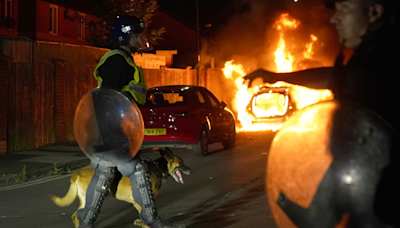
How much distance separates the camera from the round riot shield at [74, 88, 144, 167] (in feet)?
15.6

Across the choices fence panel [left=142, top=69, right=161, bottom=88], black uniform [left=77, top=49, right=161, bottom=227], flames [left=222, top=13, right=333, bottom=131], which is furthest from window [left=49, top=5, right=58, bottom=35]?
black uniform [left=77, top=49, right=161, bottom=227]

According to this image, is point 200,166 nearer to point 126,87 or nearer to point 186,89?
point 186,89

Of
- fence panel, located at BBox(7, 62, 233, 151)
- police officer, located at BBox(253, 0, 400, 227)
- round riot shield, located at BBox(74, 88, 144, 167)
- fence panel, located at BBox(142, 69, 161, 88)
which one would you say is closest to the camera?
police officer, located at BBox(253, 0, 400, 227)

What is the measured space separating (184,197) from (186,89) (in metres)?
5.71

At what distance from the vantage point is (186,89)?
13539 millimetres

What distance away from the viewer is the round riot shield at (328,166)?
2.25 m

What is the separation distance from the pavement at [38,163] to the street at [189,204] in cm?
54

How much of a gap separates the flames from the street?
5.35 feet

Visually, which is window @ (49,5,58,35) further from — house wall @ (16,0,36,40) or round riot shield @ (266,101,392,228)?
round riot shield @ (266,101,392,228)

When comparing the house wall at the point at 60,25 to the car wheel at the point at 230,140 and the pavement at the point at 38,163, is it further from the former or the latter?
the car wheel at the point at 230,140

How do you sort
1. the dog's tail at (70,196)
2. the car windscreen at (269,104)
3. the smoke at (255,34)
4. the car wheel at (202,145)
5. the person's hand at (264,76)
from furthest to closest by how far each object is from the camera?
1. the smoke at (255,34)
2. the car windscreen at (269,104)
3. the car wheel at (202,145)
4. the dog's tail at (70,196)
5. the person's hand at (264,76)

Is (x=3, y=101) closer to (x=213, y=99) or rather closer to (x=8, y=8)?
(x=213, y=99)

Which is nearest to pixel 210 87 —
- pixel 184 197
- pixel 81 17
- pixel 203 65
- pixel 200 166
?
pixel 203 65

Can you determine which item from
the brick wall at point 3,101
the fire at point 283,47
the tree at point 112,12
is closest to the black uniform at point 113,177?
the brick wall at point 3,101
